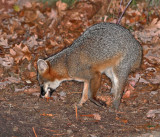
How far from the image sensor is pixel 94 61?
657 centimetres

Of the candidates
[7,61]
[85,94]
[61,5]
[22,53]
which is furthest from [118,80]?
[61,5]

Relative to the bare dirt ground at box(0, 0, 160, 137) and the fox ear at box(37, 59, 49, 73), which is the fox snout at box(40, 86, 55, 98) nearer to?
the bare dirt ground at box(0, 0, 160, 137)

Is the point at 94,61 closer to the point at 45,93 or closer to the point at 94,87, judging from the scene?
the point at 94,87

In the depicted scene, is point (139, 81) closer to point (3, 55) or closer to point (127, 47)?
point (127, 47)

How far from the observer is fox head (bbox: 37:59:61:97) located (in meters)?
6.62

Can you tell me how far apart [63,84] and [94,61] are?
143 cm

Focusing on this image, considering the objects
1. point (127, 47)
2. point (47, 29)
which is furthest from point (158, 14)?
point (127, 47)

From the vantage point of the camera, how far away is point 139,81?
25.1 feet

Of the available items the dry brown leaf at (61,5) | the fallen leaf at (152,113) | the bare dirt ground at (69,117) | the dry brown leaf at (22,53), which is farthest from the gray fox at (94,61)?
the dry brown leaf at (61,5)

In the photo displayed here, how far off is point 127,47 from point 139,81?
4.66ft

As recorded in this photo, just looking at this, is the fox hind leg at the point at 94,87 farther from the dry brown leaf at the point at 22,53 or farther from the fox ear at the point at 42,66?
the dry brown leaf at the point at 22,53

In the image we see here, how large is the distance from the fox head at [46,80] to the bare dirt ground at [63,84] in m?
0.19

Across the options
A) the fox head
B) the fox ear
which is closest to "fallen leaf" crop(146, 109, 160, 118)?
the fox head

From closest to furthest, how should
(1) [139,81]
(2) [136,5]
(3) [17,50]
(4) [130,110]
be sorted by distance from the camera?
(4) [130,110] → (1) [139,81] → (3) [17,50] → (2) [136,5]
